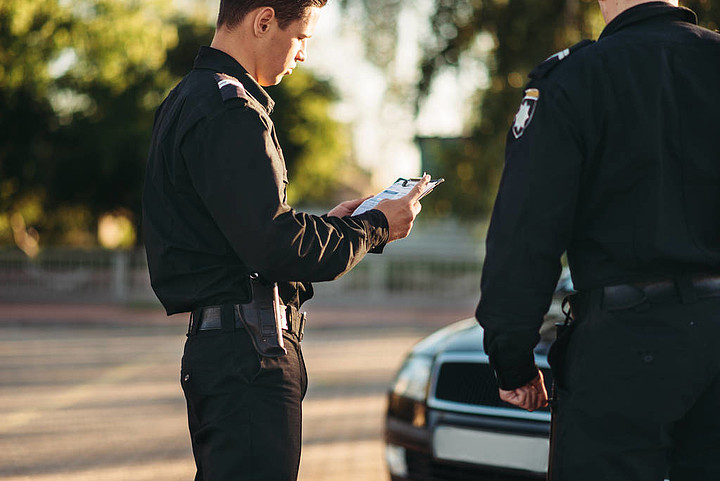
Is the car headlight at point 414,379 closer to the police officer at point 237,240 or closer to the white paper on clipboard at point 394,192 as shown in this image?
the white paper on clipboard at point 394,192

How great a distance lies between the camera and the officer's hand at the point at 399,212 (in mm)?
2295

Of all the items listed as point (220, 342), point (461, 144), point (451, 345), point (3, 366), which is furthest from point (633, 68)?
point (3, 366)

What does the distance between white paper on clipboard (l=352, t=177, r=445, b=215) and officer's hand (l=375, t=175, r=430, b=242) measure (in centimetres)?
3

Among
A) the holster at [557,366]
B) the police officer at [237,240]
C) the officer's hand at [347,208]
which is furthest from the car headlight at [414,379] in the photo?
the holster at [557,366]

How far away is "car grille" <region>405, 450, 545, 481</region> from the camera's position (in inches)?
138

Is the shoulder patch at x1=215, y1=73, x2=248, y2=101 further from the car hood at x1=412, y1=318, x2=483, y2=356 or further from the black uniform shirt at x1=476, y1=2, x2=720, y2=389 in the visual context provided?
the car hood at x1=412, y1=318, x2=483, y2=356

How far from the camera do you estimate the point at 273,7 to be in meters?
2.19

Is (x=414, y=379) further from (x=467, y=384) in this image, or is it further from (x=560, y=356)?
(x=560, y=356)

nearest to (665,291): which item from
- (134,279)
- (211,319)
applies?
(211,319)

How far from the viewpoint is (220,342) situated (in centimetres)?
211

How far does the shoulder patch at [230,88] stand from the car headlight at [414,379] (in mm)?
2147

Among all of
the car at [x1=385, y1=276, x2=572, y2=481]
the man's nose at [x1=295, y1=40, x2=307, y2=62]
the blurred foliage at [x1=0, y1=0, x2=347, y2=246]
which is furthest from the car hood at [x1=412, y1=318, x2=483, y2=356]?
the blurred foliage at [x1=0, y1=0, x2=347, y2=246]

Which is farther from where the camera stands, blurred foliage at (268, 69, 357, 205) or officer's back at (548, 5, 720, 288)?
blurred foliage at (268, 69, 357, 205)

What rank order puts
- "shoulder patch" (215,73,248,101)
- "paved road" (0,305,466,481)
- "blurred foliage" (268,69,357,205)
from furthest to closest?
"blurred foliage" (268,69,357,205)
"paved road" (0,305,466,481)
"shoulder patch" (215,73,248,101)
